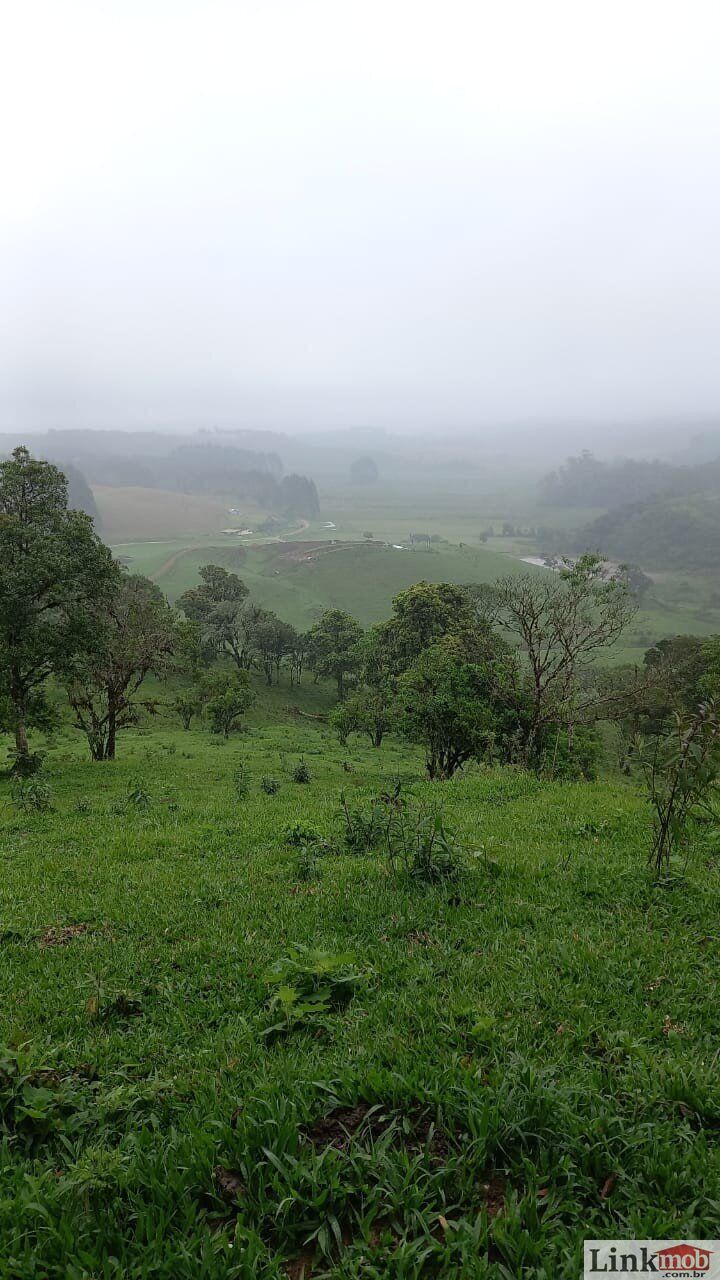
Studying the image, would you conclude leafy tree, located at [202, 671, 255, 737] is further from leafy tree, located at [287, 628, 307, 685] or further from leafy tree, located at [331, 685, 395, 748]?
leafy tree, located at [287, 628, 307, 685]

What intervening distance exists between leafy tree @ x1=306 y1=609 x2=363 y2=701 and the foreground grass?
174 ft

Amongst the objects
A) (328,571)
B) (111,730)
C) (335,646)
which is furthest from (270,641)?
(328,571)

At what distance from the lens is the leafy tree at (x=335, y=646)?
6209cm

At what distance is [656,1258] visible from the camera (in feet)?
10.3

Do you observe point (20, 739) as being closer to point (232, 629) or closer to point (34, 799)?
point (34, 799)

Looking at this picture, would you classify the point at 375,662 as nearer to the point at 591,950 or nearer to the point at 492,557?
the point at 591,950

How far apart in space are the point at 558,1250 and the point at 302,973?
2882 millimetres

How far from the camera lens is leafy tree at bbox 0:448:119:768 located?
18.4 m

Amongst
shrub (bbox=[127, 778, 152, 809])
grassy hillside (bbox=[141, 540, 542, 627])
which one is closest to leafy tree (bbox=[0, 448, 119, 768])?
shrub (bbox=[127, 778, 152, 809])

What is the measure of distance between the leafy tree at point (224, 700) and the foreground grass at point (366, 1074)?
33989 millimetres

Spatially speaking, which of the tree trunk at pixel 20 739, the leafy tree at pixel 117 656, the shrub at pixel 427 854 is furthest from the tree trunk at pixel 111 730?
the shrub at pixel 427 854

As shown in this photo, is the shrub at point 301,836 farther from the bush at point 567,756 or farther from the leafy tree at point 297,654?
the leafy tree at point 297,654

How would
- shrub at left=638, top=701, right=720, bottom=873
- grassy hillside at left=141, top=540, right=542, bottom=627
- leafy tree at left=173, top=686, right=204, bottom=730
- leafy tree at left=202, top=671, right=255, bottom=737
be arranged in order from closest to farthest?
shrub at left=638, top=701, right=720, bottom=873
leafy tree at left=202, top=671, right=255, bottom=737
leafy tree at left=173, top=686, right=204, bottom=730
grassy hillside at left=141, top=540, right=542, bottom=627

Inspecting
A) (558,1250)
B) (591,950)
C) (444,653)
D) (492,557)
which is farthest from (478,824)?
(492,557)
